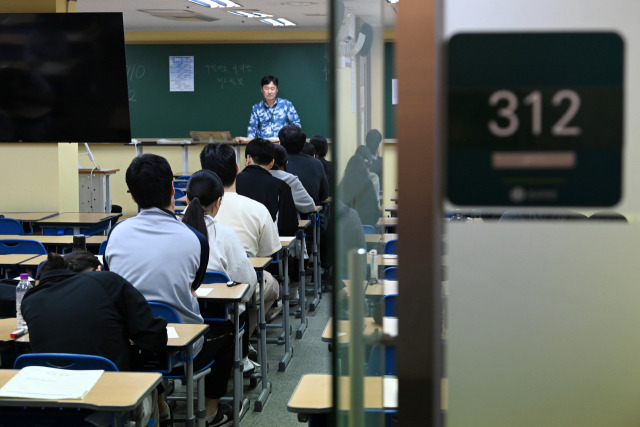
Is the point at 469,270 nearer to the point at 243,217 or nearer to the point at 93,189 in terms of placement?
the point at 243,217

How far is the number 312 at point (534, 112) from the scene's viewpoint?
2.80 ft

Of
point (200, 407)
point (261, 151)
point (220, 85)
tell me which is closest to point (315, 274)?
point (261, 151)

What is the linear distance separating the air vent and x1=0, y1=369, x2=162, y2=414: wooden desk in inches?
374

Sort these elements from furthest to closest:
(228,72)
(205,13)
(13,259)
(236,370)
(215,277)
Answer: (228,72)
(205,13)
(13,259)
(215,277)
(236,370)

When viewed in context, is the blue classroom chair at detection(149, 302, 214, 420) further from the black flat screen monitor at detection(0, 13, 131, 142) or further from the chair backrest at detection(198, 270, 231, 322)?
the black flat screen monitor at detection(0, 13, 131, 142)

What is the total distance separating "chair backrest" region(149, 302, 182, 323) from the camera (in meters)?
3.46

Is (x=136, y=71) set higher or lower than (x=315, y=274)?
higher

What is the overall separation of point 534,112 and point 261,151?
5.33 metres

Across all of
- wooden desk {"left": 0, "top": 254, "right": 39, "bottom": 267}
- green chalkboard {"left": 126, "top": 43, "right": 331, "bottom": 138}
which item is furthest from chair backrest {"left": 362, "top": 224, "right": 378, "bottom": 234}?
green chalkboard {"left": 126, "top": 43, "right": 331, "bottom": 138}

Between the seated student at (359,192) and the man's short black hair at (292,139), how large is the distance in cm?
653

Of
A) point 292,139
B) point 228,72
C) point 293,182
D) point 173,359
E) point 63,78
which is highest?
point 228,72

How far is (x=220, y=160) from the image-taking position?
195 inches

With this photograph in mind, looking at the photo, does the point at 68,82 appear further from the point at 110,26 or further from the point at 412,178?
the point at 412,178

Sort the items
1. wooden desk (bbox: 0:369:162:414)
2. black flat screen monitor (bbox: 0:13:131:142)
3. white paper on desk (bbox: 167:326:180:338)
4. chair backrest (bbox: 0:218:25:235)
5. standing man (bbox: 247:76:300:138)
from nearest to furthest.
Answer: wooden desk (bbox: 0:369:162:414) < white paper on desk (bbox: 167:326:180:338) < chair backrest (bbox: 0:218:25:235) < black flat screen monitor (bbox: 0:13:131:142) < standing man (bbox: 247:76:300:138)
